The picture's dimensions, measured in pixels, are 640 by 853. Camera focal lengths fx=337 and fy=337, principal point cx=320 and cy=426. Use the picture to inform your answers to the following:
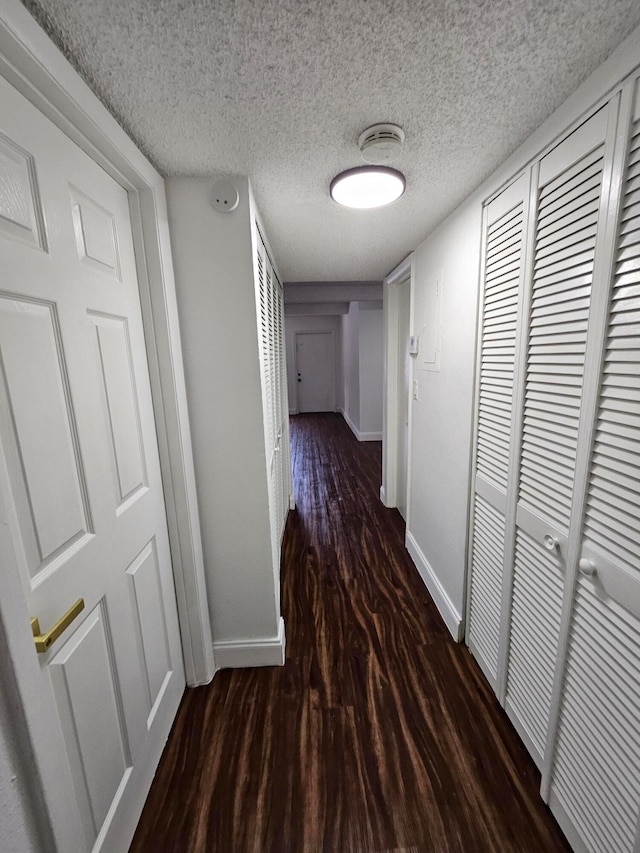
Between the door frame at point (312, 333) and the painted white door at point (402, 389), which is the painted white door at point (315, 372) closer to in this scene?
the door frame at point (312, 333)

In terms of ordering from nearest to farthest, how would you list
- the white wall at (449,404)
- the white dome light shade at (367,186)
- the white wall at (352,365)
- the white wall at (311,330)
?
the white dome light shade at (367,186)
the white wall at (449,404)
the white wall at (352,365)
the white wall at (311,330)

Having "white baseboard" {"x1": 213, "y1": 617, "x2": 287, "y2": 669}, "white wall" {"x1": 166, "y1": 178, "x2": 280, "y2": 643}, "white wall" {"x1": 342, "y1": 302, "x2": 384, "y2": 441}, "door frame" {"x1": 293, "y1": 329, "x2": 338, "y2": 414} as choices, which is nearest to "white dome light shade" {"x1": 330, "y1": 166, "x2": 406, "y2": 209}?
"white wall" {"x1": 166, "y1": 178, "x2": 280, "y2": 643}

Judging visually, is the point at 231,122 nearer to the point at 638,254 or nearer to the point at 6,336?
the point at 6,336

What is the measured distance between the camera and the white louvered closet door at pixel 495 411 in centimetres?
121

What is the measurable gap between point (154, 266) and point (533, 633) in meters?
1.81

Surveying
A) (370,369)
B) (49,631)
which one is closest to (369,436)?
(370,369)

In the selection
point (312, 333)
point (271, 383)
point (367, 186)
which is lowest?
point (271, 383)

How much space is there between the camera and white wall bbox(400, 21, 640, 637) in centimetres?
145

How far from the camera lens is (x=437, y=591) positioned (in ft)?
6.38

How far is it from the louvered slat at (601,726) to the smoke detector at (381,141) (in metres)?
1.36

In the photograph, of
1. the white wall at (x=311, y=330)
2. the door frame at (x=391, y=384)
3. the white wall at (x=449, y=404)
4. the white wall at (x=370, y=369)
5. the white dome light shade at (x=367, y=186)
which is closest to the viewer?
the white dome light shade at (x=367, y=186)

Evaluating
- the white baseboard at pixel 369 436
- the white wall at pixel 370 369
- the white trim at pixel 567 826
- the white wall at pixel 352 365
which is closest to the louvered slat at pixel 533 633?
the white trim at pixel 567 826

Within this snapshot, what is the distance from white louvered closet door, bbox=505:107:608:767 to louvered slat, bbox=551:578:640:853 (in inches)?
3.6

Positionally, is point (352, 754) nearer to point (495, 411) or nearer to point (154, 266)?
point (495, 411)
